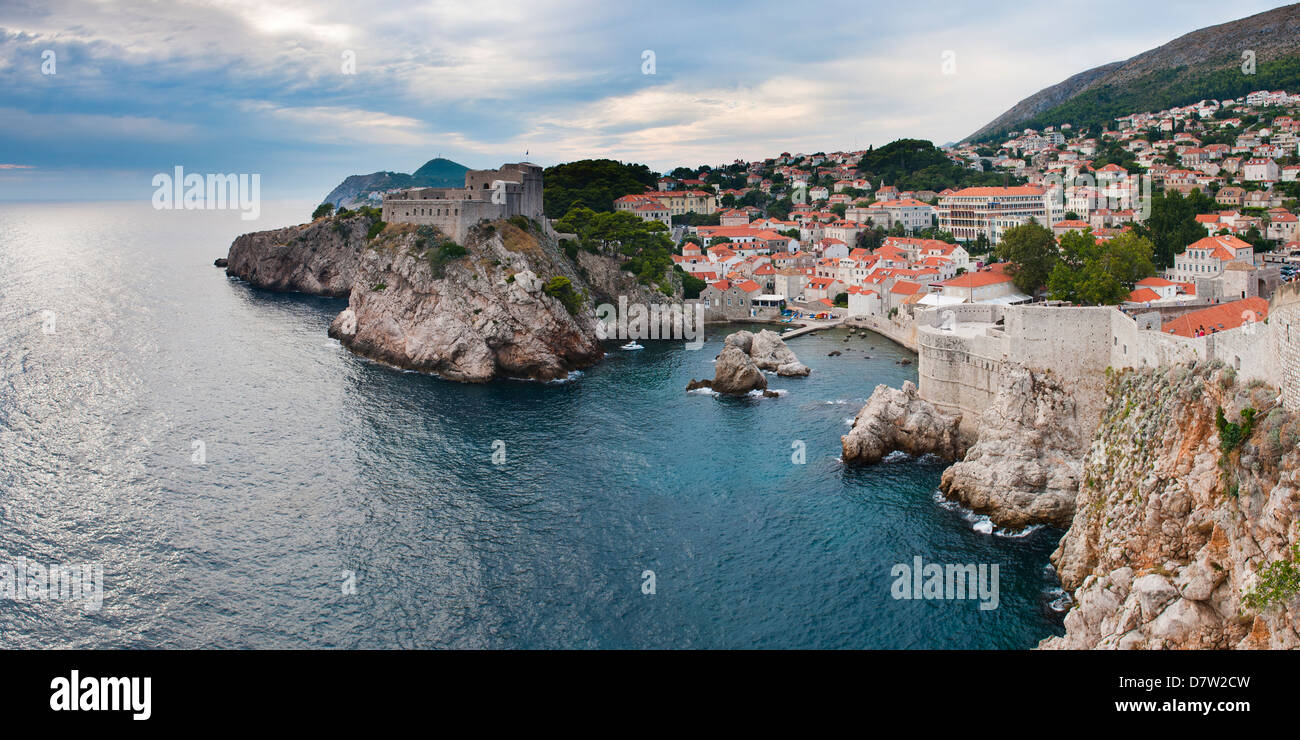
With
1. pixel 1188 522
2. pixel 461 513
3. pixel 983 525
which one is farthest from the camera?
pixel 461 513

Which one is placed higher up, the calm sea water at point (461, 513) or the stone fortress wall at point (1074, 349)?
the stone fortress wall at point (1074, 349)

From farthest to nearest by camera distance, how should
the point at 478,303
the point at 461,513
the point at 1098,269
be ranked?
1. the point at 478,303
2. the point at 1098,269
3. the point at 461,513

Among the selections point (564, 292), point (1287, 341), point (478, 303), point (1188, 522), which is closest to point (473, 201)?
point (564, 292)

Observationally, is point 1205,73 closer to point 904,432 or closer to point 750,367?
point 750,367

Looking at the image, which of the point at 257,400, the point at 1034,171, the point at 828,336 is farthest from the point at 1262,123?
the point at 257,400

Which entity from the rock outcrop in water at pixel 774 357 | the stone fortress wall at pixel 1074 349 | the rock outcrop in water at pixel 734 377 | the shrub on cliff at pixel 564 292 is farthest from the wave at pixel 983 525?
the shrub on cliff at pixel 564 292

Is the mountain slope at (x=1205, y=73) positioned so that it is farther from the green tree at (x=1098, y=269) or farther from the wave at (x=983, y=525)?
the wave at (x=983, y=525)
